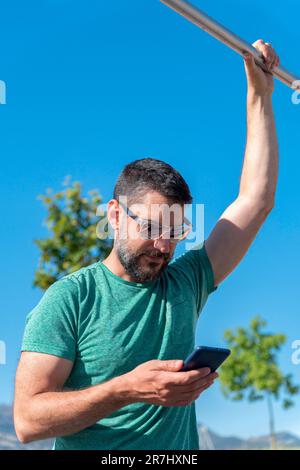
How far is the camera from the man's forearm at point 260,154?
398 centimetres

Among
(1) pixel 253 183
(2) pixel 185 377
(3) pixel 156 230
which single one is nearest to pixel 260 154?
(1) pixel 253 183

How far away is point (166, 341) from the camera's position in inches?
132

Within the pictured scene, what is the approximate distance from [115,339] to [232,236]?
0.93 m

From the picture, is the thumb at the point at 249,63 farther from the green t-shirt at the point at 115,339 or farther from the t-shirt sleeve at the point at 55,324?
the t-shirt sleeve at the point at 55,324

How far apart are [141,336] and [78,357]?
0.97ft

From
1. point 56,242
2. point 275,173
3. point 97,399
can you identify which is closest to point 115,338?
point 97,399

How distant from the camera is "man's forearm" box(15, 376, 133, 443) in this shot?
9.58 ft

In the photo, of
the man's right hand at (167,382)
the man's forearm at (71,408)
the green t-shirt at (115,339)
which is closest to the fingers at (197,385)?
the man's right hand at (167,382)

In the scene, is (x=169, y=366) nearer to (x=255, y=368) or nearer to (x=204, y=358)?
(x=204, y=358)

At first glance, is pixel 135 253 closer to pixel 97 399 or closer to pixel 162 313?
pixel 162 313

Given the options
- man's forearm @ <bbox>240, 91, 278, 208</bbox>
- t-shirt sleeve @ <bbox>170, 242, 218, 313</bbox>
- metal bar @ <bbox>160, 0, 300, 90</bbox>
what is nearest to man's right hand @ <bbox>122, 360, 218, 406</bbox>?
t-shirt sleeve @ <bbox>170, 242, 218, 313</bbox>

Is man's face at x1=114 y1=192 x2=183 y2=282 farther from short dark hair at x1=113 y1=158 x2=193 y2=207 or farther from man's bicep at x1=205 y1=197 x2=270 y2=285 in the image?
man's bicep at x1=205 y1=197 x2=270 y2=285

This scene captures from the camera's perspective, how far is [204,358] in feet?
9.06

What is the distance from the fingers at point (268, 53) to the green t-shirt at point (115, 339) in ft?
5.15
